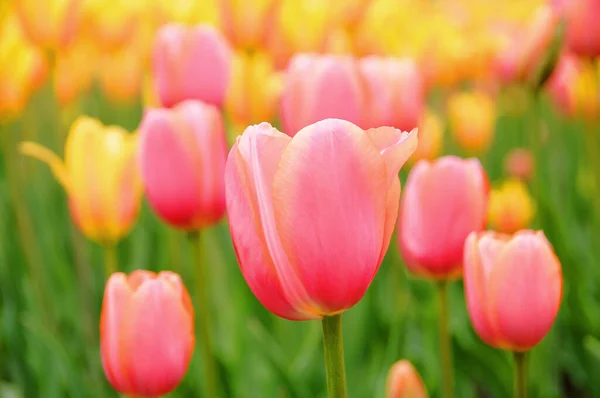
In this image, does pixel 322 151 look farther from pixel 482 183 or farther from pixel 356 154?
pixel 482 183

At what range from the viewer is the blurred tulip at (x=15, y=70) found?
4.55 feet

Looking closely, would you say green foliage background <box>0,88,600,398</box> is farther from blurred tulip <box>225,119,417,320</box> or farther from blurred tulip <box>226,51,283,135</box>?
blurred tulip <box>225,119,417,320</box>

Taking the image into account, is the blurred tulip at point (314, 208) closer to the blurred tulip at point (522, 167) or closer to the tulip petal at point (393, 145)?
the tulip petal at point (393, 145)

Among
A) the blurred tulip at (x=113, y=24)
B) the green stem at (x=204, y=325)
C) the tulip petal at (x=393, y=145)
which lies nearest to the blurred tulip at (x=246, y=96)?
the blurred tulip at (x=113, y=24)

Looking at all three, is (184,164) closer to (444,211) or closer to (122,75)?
(444,211)

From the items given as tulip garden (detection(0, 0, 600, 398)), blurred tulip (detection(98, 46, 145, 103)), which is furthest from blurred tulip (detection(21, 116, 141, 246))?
blurred tulip (detection(98, 46, 145, 103))

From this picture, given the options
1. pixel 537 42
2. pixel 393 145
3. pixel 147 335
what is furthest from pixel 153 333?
pixel 537 42

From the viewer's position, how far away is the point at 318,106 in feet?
2.64

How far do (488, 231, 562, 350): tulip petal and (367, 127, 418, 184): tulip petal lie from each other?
0.18 meters

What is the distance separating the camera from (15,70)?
→ 1.42m

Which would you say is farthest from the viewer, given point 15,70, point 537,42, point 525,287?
point 15,70

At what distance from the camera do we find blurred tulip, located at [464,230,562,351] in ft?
1.93

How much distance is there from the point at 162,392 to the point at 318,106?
368 mm

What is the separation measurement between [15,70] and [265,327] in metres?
0.75
